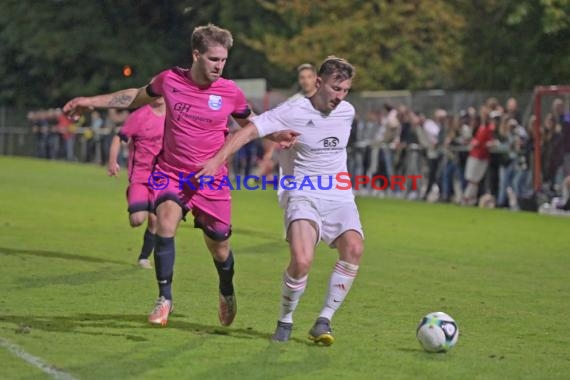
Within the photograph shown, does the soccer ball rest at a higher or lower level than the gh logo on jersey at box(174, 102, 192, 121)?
lower

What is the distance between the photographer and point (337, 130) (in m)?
10.0

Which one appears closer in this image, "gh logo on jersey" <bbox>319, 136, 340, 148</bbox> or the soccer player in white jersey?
the soccer player in white jersey

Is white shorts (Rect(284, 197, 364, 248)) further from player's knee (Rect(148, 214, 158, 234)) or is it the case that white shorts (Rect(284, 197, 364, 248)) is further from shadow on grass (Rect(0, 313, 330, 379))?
player's knee (Rect(148, 214, 158, 234))

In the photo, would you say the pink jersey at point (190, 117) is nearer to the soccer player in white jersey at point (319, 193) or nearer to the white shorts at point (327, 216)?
the soccer player in white jersey at point (319, 193)

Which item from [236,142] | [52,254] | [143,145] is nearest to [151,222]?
[143,145]

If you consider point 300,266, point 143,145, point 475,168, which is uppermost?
point 143,145

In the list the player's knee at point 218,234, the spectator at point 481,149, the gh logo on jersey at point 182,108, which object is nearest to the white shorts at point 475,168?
the spectator at point 481,149

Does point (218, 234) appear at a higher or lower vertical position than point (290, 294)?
higher

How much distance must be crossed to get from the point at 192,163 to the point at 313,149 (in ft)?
3.98

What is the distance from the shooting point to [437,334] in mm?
9492

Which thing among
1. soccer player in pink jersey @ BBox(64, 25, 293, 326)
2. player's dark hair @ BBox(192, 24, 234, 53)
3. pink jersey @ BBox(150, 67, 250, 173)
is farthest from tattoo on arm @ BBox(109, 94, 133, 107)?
player's dark hair @ BBox(192, 24, 234, 53)

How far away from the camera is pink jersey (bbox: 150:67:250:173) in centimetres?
1075

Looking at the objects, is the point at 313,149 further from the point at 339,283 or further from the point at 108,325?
the point at 108,325

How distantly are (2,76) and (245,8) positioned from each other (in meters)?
17.2
